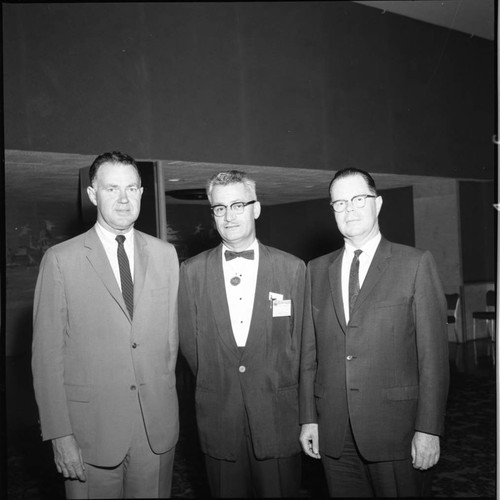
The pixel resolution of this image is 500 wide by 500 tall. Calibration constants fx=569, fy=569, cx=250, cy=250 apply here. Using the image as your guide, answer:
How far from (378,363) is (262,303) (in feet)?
1.99

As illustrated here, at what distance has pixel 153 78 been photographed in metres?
6.18

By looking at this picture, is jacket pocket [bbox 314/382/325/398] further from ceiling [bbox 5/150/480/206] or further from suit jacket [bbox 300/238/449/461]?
ceiling [bbox 5/150/480/206]

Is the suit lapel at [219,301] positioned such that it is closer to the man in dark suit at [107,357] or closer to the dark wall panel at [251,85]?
the man in dark suit at [107,357]

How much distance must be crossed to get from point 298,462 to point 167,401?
2.39 ft

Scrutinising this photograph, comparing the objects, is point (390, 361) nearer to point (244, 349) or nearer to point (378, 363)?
point (378, 363)

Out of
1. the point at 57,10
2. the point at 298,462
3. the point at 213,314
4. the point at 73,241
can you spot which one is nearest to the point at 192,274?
the point at 213,314

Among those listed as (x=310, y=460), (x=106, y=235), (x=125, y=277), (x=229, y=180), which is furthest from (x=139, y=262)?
(x=310, y=460)

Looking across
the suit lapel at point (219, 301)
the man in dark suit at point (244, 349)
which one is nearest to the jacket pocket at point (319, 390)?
the man in dark suit at point (244, 349)

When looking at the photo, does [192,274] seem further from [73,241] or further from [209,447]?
[209,447]

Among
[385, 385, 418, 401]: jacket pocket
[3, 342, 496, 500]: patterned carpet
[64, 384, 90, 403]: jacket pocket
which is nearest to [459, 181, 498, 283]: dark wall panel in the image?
[3, 342, 496, 500]: patterned carpet

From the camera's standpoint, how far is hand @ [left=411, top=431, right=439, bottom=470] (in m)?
2.49

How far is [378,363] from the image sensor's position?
2.56 meters

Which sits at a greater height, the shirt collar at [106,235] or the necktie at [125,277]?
the shirt collar at [106,235]

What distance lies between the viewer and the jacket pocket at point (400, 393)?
255 cm
